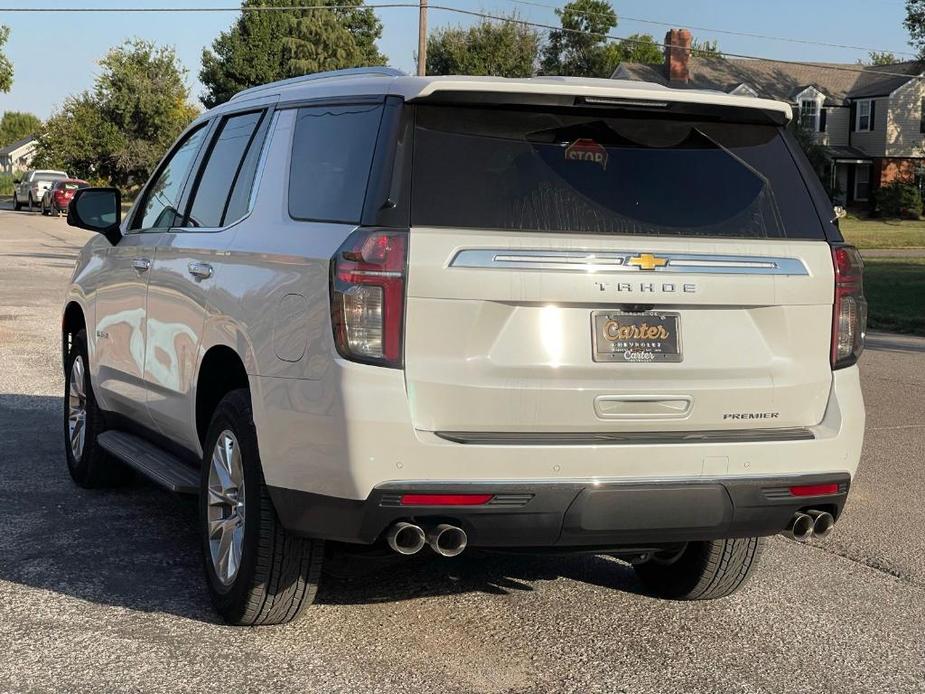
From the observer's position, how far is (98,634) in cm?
467

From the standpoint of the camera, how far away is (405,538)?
4.18 metres

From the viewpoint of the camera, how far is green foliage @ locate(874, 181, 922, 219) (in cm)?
5644

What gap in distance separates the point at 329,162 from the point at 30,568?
2.21 meters

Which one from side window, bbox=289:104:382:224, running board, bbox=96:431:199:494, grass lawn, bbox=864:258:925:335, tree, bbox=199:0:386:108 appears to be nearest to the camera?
side window, bbox=289:104:382:224

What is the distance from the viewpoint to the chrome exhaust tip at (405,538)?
13.6 feet

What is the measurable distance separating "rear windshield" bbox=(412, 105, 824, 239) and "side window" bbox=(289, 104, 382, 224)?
0.22 metres

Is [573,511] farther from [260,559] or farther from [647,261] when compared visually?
[260,559]

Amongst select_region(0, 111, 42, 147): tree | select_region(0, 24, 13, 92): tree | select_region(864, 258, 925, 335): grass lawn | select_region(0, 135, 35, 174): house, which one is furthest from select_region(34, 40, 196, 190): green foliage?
select_region(0, 111, 42, 147): tree

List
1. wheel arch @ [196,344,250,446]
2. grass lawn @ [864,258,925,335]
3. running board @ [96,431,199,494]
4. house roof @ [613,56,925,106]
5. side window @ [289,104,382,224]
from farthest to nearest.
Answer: house roof @ [613,56,925,106], grass lawn @ [864,258,925,335], running board @ [96,431,199,494], wheel arch @ [196,344,250,446], side window @ [289,104,382,224]

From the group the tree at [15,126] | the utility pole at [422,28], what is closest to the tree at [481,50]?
the utility pole at [422,28]

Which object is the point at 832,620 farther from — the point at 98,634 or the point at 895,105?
the point at 895,105

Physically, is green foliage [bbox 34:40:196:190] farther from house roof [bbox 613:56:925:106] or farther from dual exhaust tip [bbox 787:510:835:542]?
dual exhaust tip [bbox 787:510:835:542]

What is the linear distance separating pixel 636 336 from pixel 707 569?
132 centimetres

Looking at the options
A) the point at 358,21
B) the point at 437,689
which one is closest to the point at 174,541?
the point at 437,689
